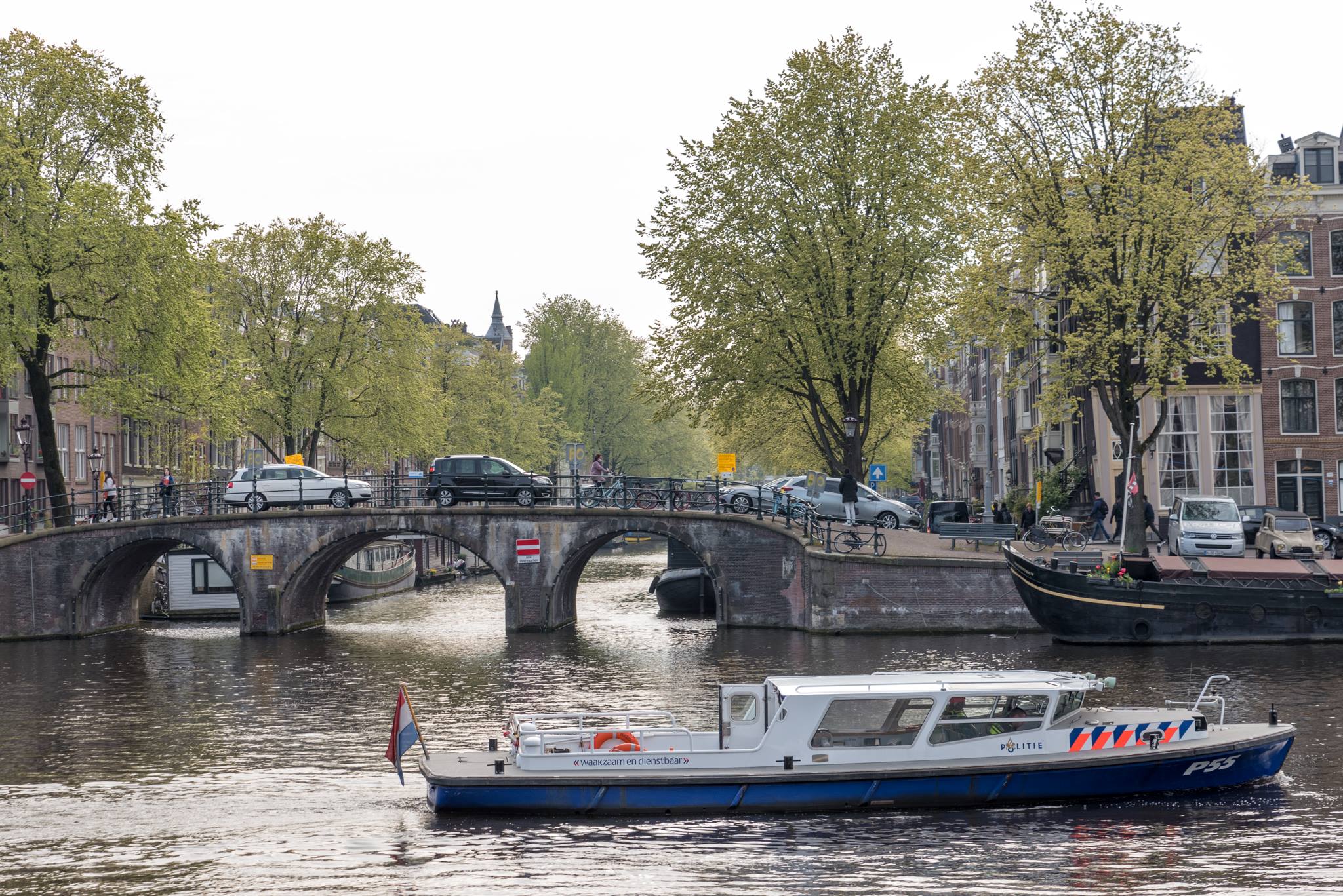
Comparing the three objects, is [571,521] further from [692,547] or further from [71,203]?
[71,203]

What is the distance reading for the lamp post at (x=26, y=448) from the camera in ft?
167

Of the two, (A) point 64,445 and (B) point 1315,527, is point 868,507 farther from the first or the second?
(A) point 64,445

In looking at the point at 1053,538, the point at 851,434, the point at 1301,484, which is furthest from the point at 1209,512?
the point at 1301,484

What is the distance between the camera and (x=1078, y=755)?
2158 centimetres

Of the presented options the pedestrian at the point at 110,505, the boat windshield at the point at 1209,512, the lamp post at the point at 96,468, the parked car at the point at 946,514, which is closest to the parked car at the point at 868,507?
the parked car at the point at 946,514

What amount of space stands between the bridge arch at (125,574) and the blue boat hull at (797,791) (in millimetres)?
30775

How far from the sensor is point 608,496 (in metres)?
48.3

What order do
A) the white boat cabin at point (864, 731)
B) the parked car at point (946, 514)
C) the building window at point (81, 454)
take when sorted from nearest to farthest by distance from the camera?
the white boat cabin at point (864, 731), the parked car at point (946, 514), the building window at point (81, 454)

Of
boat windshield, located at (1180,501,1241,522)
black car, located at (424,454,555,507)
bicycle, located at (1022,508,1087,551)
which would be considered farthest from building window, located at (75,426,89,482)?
boat windshield, located at (1180,501,1241,522)

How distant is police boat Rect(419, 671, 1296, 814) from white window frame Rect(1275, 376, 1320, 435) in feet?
124

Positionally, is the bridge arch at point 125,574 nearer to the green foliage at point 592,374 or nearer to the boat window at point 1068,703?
the boat window at point 1068,703

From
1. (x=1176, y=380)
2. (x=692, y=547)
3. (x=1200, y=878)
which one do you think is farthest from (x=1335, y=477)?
(x=1200, y=878)

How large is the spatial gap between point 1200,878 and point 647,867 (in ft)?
21.9

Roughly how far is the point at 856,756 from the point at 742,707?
71.4 inches
